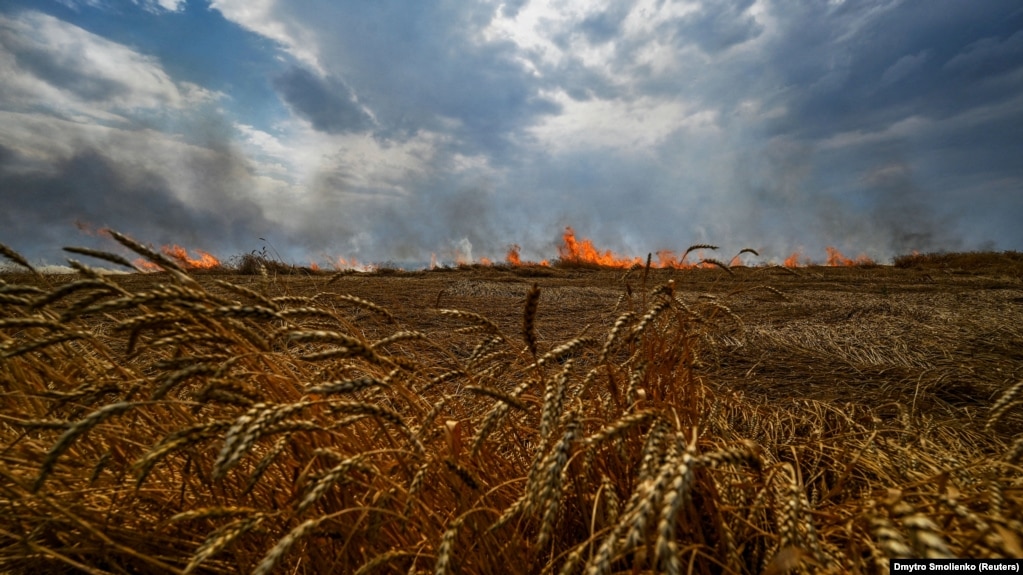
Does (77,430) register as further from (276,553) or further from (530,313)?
(530,313)

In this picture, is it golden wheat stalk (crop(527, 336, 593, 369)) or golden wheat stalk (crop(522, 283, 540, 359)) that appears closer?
golden wheat stalk (crop(522, 283, 540, 359))

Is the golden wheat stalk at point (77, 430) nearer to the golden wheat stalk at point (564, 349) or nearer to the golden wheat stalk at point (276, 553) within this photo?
the golden wheat stalk at point (276, 553)

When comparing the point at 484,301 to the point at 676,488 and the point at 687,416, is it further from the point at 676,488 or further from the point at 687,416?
the point at 676,488

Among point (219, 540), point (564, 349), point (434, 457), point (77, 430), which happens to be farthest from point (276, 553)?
point (564, 349)

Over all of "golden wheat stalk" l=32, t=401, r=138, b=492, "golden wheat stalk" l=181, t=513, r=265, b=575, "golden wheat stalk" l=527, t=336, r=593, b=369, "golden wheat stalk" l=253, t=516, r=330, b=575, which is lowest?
"golden wheat stalk" l=181, t=513, r=265, b=575

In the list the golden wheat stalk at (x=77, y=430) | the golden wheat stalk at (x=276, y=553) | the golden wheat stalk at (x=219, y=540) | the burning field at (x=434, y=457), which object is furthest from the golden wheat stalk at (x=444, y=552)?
the golden wheat stalk at (x=77, y=430)

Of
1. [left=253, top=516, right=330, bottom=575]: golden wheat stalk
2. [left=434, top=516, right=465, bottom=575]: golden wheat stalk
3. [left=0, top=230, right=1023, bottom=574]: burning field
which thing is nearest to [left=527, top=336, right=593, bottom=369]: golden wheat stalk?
[left=0, top=230, right=1023, bottom=574]: burning field

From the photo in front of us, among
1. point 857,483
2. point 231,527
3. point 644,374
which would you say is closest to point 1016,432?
point 857,483

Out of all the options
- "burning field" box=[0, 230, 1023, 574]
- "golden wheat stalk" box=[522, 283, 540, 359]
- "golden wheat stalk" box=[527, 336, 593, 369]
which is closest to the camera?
"burning field" box=[0, 230, 1023, 574]

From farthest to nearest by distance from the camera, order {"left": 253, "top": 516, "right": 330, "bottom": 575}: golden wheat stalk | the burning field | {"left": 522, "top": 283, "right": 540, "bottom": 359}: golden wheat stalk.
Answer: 1. {"left": 522, "top": 283, "right": 540, "bottom": 359}: golden wheat stalk
2. the burning field
3. {"left": 253, "top": 516, "right": 330, "bottom": 575}: golden wheat stalk

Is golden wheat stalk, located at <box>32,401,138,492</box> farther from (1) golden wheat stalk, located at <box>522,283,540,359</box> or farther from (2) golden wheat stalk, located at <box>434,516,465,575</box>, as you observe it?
(1) golden wheat stalk, located at <box>522,283,540,359</box>

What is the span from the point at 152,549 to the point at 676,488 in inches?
56.9

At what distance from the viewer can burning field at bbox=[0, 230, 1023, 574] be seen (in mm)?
823

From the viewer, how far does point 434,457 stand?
3.81 ft
